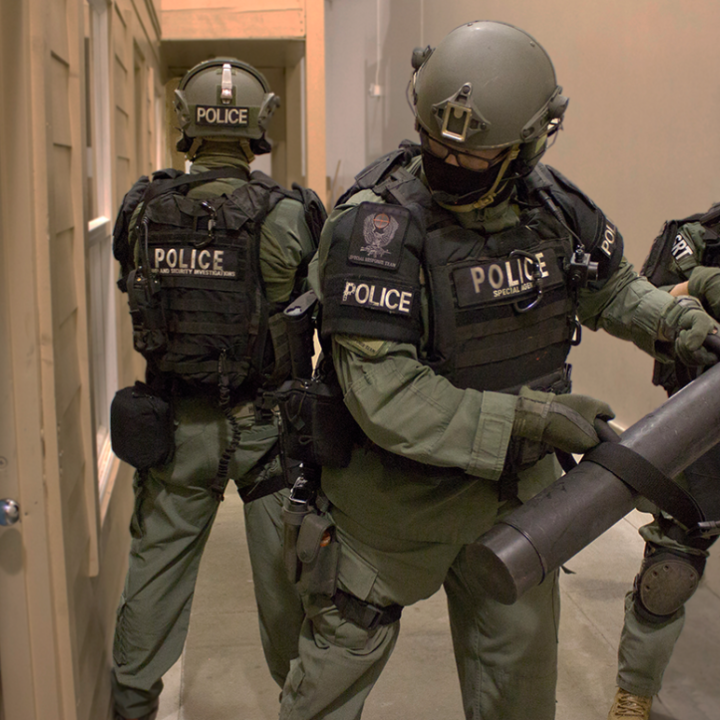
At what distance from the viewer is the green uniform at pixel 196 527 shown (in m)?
2.27

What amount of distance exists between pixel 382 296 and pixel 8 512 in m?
0.86

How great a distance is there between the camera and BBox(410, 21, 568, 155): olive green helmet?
145 centimetres

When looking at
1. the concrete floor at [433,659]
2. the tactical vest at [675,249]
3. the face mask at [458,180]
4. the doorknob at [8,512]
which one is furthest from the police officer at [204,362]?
the tactical vest at [675,249]

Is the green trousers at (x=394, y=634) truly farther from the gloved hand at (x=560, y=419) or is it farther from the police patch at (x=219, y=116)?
the police patch at (x=219, y=116)

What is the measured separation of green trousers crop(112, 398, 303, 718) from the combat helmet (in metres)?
1.16

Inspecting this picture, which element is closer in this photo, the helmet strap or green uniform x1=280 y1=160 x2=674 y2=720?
green uniform x1=280 y1=160 x2=674 y2=720

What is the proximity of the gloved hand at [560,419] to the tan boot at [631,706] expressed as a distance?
4.28ft

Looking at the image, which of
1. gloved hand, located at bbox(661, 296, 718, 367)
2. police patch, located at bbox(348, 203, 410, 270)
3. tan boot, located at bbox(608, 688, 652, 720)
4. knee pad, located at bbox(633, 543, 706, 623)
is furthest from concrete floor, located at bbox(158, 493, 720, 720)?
police patch, located at bbox(348, 203, 410, 270)

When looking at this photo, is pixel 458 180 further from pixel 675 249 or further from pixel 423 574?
pixel 675 249

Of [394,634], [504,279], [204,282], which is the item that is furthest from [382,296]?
[204,282]

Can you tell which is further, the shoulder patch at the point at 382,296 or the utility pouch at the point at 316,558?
the utility pouch at the point at 316,558

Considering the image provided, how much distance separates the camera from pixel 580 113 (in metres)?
4.74

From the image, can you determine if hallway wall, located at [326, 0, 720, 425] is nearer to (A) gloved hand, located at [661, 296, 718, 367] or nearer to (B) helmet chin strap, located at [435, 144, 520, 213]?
(A) gloved hand, located at [661, 296, 718, 367]

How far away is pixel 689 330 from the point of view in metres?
1.62
